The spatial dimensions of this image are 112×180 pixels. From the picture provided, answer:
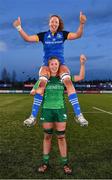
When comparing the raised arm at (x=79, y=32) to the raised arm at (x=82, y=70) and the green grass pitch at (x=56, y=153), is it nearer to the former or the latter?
the raised arm at (x=82, y=70)

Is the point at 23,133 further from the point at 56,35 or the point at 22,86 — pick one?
the point at 22,86

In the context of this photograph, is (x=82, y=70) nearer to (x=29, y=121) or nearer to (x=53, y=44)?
(x=53, y=44)

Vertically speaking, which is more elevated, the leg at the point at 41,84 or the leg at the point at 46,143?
the leg at the point at 41,84

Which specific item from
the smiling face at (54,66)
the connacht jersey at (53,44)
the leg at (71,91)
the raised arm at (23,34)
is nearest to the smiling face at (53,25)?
the connacht jersey at (53,44)

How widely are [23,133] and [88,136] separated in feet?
6.92

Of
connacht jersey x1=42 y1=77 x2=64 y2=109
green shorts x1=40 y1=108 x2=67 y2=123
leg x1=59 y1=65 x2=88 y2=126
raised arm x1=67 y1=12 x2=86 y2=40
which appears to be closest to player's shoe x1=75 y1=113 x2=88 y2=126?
leg x1=59 y1=65 x2=88 y2=126

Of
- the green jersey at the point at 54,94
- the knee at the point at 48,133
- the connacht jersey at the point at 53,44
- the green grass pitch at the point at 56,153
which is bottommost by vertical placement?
the green grass pitch at the point at 56,153

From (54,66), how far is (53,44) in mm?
431

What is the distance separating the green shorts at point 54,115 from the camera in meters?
9.23

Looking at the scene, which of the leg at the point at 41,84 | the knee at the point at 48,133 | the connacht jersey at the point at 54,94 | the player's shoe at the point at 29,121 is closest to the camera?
the player's shoe at the point at 29,121

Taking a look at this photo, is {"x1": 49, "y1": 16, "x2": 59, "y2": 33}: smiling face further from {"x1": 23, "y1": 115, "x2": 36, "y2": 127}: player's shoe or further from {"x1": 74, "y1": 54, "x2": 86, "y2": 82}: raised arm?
{"x1": 23, "y1": 115, "x2": 36, "y2": 127}: player's shoe

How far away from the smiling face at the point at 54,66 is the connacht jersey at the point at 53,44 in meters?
0.14

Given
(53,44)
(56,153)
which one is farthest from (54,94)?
(56,153)

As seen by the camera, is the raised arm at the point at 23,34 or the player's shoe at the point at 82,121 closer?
the player's shoe at the point at 82,121
